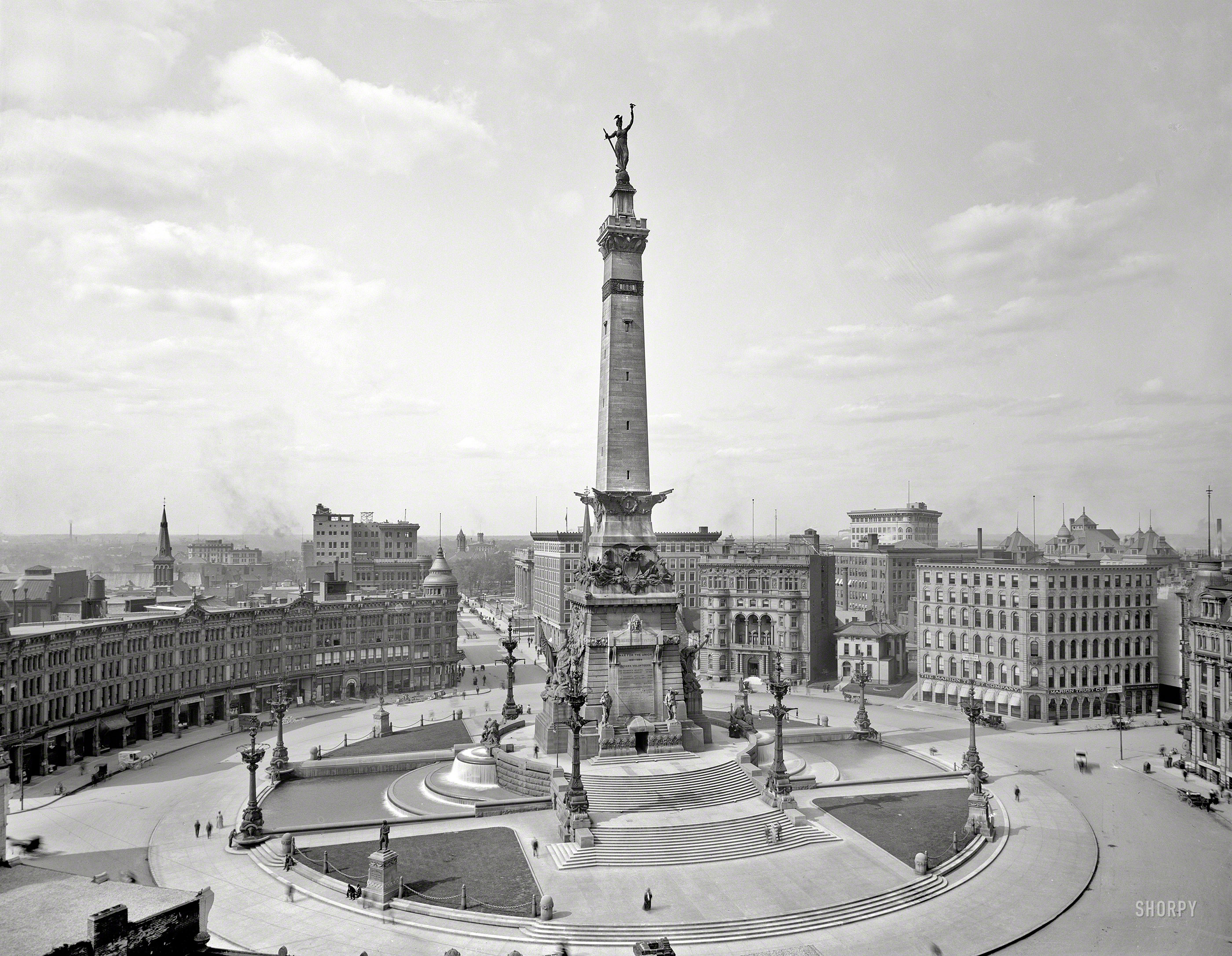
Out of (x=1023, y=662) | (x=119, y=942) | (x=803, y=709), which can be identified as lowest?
(x=803, y=709)

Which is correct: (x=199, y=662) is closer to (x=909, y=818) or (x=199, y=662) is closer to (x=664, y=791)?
(x=664, y=791)

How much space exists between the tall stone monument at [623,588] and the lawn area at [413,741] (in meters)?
11.4

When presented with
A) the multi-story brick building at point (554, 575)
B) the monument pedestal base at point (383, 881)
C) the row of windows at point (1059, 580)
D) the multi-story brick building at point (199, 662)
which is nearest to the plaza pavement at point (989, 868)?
the monument pedestal base at point (383, 881)

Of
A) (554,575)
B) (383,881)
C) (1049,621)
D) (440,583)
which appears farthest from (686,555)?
(383,881)

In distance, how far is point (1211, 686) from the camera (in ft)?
192

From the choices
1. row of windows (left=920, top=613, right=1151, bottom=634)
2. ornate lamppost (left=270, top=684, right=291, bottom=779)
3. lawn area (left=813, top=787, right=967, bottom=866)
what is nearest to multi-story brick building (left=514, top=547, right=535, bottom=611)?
row of windows (left=920, top=613, right=1151, bottom=634)

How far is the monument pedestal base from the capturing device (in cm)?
3666

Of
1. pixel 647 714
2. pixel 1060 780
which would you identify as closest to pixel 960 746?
pixel 1060 780

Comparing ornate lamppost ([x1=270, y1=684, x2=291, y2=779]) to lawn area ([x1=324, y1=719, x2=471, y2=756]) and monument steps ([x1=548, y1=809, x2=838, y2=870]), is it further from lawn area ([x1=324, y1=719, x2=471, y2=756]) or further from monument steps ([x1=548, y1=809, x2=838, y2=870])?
monument steps ([x1=548, y1=809, x2=838, y2=870])

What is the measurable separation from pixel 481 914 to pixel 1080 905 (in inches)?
979

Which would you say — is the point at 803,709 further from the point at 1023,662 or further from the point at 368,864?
the point at 368,864

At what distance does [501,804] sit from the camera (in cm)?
4900

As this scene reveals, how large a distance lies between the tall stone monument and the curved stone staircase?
4381 mm

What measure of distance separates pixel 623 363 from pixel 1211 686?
44.5 metres
